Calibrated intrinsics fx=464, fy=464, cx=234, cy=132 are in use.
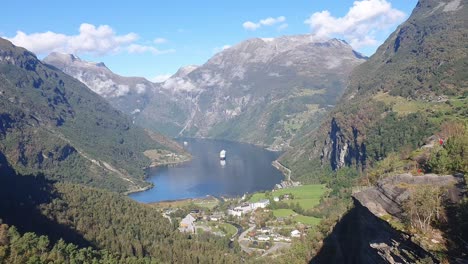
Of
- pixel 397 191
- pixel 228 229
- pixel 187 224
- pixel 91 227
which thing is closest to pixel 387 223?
pixel 397 191

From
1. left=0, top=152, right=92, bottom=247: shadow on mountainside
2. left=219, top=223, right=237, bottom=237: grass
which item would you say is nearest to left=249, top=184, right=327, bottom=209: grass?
left=219, top=223, right=237, bottom=237: grass

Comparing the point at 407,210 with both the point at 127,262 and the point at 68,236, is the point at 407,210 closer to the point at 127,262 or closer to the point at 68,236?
the point at 127,262

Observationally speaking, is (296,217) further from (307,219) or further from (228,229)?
(228,229)

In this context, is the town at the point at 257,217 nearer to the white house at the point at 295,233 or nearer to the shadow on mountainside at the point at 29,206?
the white house at the point at 295,233

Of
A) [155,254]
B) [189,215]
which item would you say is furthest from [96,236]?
[189,215]

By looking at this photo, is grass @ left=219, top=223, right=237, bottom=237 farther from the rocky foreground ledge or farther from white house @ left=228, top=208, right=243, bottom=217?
the rocky foreground ledge

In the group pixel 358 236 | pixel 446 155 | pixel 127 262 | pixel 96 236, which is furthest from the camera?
pixel 96 236

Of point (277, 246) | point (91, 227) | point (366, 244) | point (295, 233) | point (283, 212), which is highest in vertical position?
point (366, 244)

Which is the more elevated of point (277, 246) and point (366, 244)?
point (366, 244)
